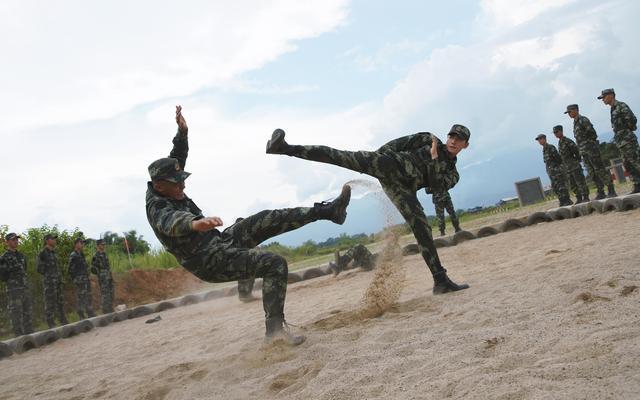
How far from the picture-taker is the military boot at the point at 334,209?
5137 mm

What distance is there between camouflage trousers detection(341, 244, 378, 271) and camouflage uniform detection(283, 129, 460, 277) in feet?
17.3

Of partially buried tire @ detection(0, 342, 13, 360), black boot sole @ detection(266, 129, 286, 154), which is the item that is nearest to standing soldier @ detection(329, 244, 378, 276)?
partially buried tire @ detection(0, 342, 13, 360)

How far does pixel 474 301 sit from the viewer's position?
4699mm

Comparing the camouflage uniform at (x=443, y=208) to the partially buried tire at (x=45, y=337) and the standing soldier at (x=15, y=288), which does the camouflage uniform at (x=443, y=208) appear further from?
the standing soldier at (x=15, y=288)

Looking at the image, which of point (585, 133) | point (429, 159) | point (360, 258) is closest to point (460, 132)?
point (429, 159)

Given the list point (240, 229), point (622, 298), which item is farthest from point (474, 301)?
point (240, 229)

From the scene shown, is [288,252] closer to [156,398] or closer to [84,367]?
[84,367]

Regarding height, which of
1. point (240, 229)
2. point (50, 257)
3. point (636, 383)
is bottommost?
point (636, 383)

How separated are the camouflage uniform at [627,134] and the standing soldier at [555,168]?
3.05 m

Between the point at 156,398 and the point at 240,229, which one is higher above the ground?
the point at 240,229

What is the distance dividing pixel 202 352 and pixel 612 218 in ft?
21.3

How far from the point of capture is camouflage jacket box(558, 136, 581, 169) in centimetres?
1270

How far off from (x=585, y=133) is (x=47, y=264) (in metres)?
12.1

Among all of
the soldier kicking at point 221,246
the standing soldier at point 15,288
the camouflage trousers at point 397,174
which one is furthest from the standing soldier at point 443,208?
the standing soldier at point 15,288
